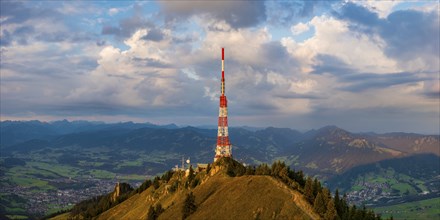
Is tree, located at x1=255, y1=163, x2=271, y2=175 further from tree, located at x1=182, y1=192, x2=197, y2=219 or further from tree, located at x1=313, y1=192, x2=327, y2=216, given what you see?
tree, located at x1=313, y1=192, x2=327, y2=216

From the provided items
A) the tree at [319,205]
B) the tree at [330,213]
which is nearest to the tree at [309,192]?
the tree at [319,205]

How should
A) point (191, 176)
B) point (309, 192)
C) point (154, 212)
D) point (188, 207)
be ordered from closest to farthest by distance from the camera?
point (309, 192), point (188, 207), point (154, 212), point (191, 176)

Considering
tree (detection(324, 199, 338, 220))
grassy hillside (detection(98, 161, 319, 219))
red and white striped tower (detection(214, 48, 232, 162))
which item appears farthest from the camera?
red and white striped tower (detection(214, 48, 232, 162))

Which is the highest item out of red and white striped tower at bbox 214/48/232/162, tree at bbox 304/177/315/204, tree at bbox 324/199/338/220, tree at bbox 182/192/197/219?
red and white striped tower at bbox 214/48/232/162

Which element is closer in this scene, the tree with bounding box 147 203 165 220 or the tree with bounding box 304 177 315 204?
the tree with bounding box 304 177 315 204

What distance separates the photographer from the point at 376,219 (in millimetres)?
141500

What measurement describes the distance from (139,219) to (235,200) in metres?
53.8

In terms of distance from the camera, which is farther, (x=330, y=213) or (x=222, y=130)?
(x=222, y=130)

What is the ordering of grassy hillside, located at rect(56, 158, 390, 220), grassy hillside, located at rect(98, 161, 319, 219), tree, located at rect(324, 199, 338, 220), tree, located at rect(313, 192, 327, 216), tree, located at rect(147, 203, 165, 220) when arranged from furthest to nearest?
tree, located at rect(147, 203, 165, 220), grassy hillside, located at rect(98, 161, 319, 219), grassy hillside, located at rect(56, 158, 390, 220), tree, located at rect(313, 192, 327, 216), tree, located at rect(324, 199, 338, 220)

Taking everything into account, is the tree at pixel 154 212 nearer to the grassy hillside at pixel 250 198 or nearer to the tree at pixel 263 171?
the grassy hillside at pixel 250 198

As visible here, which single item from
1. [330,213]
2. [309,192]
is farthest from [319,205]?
[309,192]

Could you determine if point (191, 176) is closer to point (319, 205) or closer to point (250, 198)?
point (250, 198)

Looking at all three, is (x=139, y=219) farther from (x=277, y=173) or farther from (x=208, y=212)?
(x=277, y=173)

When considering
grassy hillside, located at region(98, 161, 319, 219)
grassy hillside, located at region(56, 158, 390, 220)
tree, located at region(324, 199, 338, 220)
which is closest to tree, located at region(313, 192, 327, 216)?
grassy hillside, located at region(56, 158, 390, 220)
